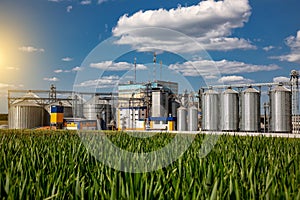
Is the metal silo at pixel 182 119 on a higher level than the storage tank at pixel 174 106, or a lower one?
lower

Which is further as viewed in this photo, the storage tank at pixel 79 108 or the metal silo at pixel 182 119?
the storage tank at pixel 79 108

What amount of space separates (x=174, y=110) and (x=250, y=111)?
9.76 m

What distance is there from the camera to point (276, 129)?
75.0ft

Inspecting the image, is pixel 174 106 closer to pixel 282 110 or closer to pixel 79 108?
pixel 79 108

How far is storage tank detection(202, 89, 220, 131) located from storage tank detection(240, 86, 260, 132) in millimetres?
1709

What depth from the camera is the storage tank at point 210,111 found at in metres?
24.6

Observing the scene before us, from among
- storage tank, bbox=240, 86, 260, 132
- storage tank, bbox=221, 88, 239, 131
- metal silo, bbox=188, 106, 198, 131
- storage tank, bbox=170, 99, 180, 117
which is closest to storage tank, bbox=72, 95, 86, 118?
storage tank, bbox=170, 99, 180, 117

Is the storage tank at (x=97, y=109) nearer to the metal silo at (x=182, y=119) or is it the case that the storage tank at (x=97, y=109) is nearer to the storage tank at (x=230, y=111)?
the metal silo at (x=182, y=119)

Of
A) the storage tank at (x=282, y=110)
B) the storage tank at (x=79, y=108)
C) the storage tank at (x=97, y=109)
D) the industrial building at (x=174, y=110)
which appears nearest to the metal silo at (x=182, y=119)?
the industrial building at (x=174, y=110)

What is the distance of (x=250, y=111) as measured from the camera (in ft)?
77.7

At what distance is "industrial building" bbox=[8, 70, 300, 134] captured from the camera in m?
23.3

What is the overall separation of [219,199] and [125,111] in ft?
102

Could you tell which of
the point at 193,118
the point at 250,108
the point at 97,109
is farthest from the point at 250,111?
the point at 97,109

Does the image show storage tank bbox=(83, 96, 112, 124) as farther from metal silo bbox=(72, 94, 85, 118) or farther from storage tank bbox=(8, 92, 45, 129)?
storage tank bbox=(8, 92, 45, 129)
